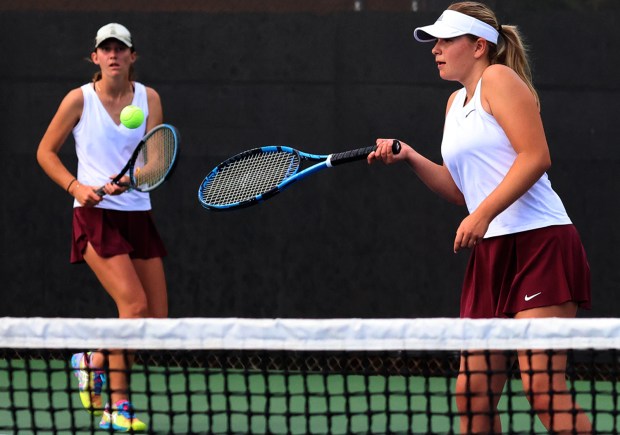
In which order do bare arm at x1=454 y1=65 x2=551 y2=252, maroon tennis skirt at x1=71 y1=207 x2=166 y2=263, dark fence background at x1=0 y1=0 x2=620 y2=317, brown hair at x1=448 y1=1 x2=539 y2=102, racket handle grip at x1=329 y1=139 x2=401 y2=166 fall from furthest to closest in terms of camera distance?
dark fence background at x1=0 y1=0 x2=620 y2=317, maroon tennis skirt at x1=71 y1=207 x2=166 y2=263, racket handle grip at x1=329 y1=139 x2=401 y2=166, brown hair at x1=448 y1=1 x2=539 y2=102, bare arm at x1=454 y1=65 x2=551 y2=252

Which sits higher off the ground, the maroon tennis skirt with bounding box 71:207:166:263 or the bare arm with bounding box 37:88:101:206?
the bare arm with bounding box 37:88:101:206

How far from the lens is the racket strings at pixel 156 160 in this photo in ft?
12.3

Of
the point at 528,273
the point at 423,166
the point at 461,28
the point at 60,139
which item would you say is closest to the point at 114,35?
the point at 60,139

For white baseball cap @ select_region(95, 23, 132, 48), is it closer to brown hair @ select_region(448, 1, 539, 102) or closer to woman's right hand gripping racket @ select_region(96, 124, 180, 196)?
woman's right hand gripping racket @ select_region(96, 124, 180, 196)

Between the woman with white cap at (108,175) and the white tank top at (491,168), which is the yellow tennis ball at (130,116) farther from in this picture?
the white tank top at (491,168)

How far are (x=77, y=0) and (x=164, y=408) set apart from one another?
1729 millimetres

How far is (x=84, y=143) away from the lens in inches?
156

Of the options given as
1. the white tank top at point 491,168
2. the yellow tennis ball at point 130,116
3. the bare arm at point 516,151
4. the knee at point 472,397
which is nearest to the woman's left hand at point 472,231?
the bare arm at point 516,151

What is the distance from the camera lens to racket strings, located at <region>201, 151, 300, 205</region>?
3.48m

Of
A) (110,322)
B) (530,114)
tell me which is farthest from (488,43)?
(110,322)

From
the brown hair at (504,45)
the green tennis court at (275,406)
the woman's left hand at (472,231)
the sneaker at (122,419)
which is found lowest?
the green tennis court at (275,406)

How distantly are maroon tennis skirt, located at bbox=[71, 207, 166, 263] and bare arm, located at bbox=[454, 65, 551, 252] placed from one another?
58.8 inches

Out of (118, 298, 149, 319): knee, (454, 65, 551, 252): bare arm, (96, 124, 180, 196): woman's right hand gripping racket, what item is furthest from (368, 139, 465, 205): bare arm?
(118, 298, 149, 319): knee

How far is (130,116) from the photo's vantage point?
3904mm
